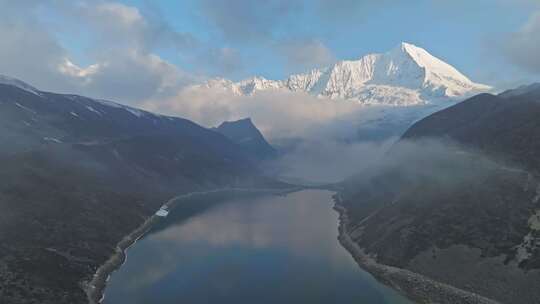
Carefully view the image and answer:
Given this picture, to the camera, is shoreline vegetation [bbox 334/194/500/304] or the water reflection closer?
shoreline vegetation [bbox 334/194/500/304]

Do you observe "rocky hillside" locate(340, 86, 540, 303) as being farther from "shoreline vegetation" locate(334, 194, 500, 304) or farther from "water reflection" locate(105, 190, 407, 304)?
"water reflection" locate(105, 190, 407, 304)

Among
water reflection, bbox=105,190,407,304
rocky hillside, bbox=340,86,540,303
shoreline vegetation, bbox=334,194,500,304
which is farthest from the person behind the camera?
water reflection, bbox=105,190,407,304

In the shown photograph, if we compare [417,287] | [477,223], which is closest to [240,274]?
[417,287]

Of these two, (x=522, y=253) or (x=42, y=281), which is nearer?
(x=42, y=281)

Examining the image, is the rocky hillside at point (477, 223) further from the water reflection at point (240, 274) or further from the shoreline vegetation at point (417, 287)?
the water reflection at point (240, 274)

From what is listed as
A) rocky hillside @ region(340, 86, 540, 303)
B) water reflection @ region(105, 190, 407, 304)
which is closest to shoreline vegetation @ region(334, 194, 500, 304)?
rocky hillside @ region(340, 86, 540, 303)

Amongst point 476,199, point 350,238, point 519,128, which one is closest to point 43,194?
point 350,238

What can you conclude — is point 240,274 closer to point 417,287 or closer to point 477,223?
point 417,287

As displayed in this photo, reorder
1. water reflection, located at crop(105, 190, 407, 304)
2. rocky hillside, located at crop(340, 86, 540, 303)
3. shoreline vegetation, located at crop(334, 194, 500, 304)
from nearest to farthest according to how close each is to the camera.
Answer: shoreline vegetation, located at crop(334, 194, 500, 304) < rocky hillside, located at crop(340, 86, 540, 303) < water reflection, located at crop(105, 190, 407, 304)

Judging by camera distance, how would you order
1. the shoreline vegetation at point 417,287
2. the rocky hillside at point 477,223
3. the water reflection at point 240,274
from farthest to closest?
1. the water reflection at point 240,274
2. the rocky hillside at point 477,223
3. the shoreline vegetation at point 417,287

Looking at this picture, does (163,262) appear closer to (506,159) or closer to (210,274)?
(210,274)

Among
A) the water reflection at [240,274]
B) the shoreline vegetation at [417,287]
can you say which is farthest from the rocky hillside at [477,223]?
the water reflection at [240,274]
